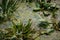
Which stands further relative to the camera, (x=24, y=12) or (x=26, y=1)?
(x=26, y=1)

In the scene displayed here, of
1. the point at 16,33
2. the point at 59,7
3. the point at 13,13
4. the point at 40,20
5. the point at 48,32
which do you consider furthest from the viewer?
the point at 59,7

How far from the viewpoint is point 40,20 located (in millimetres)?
3020

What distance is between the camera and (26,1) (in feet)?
12.0

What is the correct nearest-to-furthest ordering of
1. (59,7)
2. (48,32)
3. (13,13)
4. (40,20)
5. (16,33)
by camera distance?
(16,33) < (48,32) < (40,20) < (13,13) < (59,7)

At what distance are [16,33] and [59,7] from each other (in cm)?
132

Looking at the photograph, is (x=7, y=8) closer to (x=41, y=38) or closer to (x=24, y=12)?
(x=24, y=12)

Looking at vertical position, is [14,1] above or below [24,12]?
above

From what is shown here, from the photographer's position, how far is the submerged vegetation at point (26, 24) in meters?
2.59

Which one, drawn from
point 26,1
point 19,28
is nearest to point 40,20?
point 19,28

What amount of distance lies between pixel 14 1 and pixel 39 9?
52cm

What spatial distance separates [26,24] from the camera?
2855 mm

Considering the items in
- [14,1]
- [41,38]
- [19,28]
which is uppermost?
[14,1]

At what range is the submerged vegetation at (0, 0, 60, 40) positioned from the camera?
8.51 feet

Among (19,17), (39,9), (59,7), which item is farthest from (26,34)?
(59,7)
